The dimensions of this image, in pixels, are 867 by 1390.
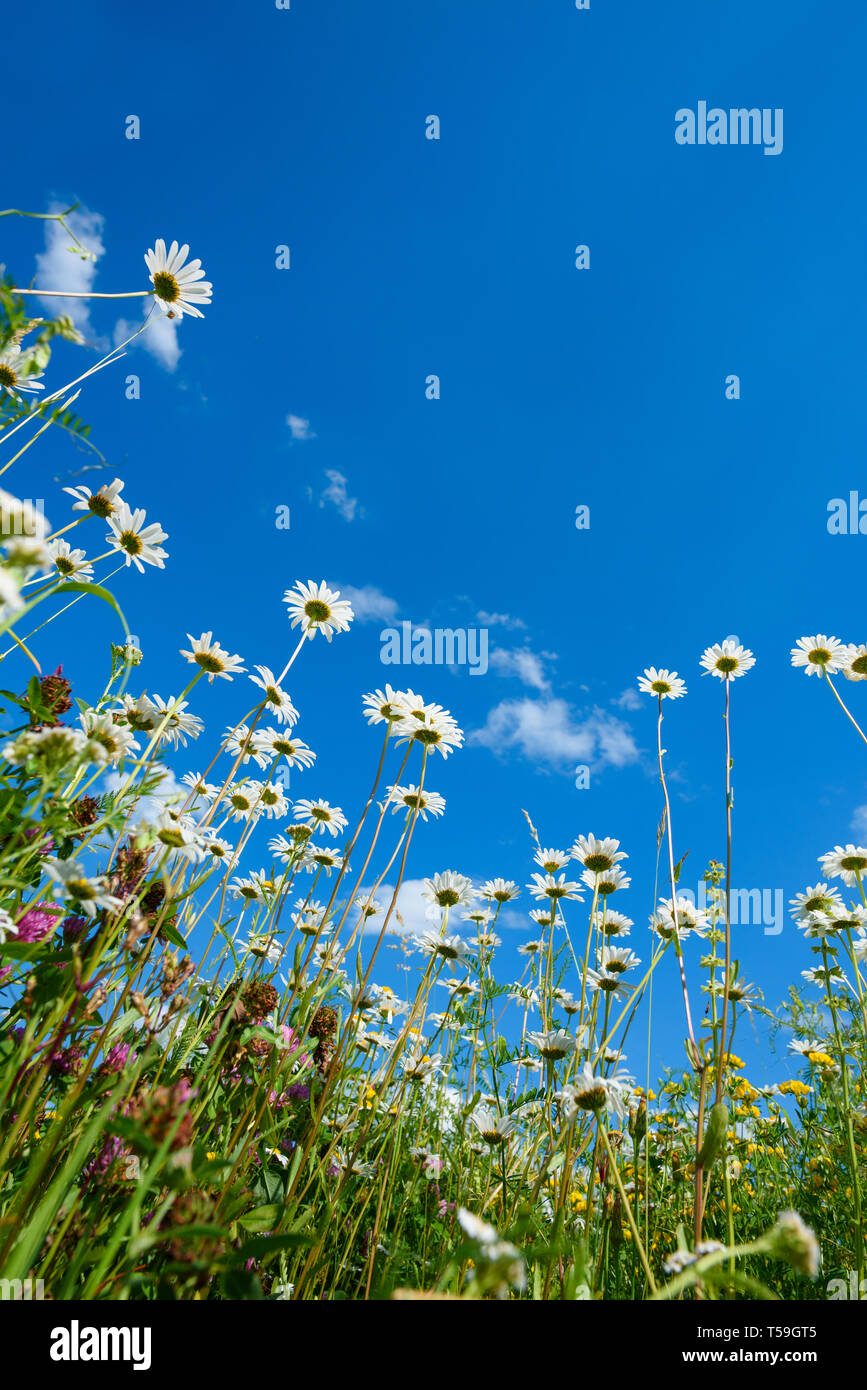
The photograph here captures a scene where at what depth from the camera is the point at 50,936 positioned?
1210 millimetres

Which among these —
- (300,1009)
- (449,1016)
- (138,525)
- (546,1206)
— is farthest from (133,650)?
(546,1206)

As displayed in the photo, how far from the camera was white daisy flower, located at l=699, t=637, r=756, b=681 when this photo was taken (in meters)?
2.86

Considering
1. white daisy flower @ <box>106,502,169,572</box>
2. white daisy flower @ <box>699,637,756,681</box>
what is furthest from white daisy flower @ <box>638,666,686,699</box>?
white daisy flower @ <box>106,502,169,572</box>

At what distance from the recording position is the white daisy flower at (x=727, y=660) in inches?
113

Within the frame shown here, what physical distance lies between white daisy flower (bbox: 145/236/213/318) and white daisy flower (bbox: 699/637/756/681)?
2.32m

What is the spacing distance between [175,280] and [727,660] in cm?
245

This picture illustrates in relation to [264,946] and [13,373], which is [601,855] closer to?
[264,946]

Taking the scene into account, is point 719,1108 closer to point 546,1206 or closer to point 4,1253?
point 4,1253

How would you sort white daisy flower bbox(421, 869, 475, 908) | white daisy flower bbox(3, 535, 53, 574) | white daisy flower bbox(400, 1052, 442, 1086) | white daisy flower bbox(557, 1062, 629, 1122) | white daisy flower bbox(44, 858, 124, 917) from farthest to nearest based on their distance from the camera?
white daisy flower bbox(421, 869, 475, 908), white daisy flower bbox(400, 1052, 442, 1086), white daisy flower bbox(557, 1062, 629, 1122), white daisy flower bbox(44, 858, 124, 917), white daisy flower bbox(3, 535, 53, 574)

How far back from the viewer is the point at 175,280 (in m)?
1.83

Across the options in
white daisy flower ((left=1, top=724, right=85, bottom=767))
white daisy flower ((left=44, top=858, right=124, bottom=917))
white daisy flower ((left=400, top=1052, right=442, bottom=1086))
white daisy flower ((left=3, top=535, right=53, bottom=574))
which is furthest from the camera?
white daisy flower ((left=400, top=1052, right=442, bottom=1086))

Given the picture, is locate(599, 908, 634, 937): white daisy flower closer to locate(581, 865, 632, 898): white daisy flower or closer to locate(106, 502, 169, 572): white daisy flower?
locate(581, 865, 632, 898): white daisy flower

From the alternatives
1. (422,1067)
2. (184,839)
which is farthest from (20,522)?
(422,1067)
